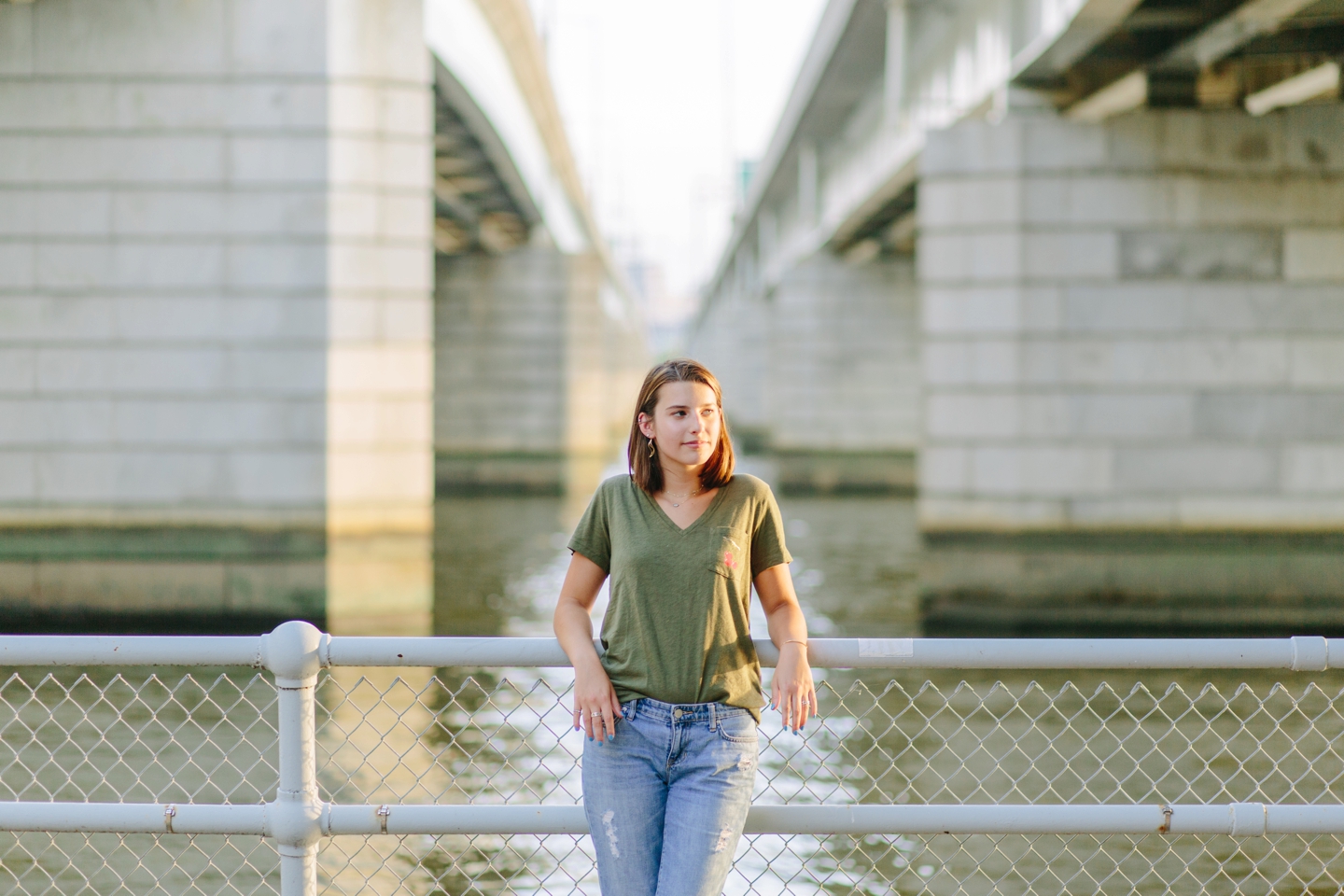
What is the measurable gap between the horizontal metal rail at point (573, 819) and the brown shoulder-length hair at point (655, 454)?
960 mm

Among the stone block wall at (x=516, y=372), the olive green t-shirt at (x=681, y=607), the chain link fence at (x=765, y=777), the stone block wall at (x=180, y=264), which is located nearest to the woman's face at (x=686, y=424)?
the olive green t-shirt at (x=681, y=607)

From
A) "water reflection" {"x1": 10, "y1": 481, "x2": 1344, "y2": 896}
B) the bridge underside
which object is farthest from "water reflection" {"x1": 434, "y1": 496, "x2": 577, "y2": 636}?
the bridge underside

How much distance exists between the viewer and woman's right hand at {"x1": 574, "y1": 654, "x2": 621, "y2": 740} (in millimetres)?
3391

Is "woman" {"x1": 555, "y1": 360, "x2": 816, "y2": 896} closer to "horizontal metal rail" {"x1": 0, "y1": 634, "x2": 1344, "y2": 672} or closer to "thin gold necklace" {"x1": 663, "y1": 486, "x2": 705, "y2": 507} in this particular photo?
"thin gold necklace" {"x1": 663, "y1": 486, "x2": 705, "y2": 507}

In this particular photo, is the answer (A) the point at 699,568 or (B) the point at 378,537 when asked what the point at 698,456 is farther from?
(B) the point at 378,537

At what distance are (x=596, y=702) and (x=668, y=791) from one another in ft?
0.92

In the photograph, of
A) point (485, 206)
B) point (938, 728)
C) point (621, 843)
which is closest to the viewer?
point (621, 843)

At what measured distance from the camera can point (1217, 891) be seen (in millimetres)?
5629

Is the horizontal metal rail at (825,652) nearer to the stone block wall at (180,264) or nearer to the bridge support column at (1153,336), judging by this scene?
the stone block wall at (180,264)

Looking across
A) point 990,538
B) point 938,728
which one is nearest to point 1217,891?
point 938,728

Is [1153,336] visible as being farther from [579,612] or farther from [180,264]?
[579,612]

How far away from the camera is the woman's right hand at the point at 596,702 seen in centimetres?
339

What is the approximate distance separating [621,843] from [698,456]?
93 centimetres

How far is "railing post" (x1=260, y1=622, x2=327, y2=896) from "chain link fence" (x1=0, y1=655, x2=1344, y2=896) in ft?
0.84
